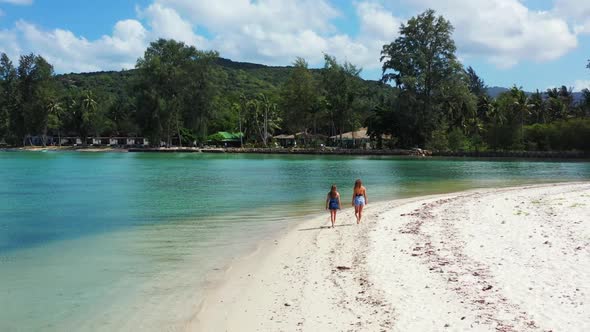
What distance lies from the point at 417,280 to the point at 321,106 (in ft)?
287

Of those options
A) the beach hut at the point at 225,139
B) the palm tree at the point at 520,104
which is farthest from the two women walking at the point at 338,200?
the beach hut at the point at 225,139

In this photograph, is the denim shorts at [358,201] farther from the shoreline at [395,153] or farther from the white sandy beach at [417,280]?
the shoreline at [395,153]

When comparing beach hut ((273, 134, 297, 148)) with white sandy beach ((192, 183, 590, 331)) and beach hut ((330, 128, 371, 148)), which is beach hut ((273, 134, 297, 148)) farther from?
white sandy beach ((192, 183, 590, 331))

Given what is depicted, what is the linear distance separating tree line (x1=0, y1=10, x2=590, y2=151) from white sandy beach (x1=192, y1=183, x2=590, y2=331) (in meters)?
62.0

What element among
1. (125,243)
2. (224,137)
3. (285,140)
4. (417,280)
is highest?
(224,137)

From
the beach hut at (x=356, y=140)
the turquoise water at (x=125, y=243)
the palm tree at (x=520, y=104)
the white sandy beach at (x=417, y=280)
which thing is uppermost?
the palm tree at (x=520, y=104)

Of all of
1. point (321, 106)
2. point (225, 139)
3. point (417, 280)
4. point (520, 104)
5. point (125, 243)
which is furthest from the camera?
point (225, 139)

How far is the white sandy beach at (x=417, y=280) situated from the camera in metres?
6.52

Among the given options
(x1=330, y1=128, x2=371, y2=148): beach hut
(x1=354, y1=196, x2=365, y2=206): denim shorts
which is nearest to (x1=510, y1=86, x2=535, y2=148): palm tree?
(x1=330, y1=128, x2=371, y2=148): beach hut

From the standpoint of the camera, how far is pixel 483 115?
92.4m

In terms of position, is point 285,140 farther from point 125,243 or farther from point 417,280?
point 417,280

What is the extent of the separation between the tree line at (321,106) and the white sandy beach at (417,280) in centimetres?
6198

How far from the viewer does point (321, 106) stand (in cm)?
9456

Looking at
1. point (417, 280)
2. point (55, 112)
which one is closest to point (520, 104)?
point (417, 280)
